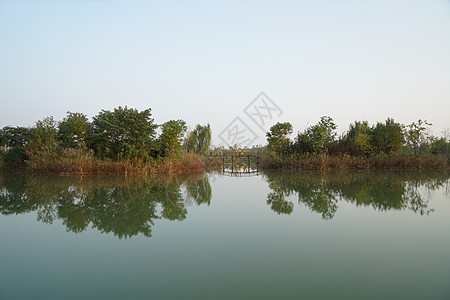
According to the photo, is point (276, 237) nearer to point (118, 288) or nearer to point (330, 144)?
point (118, 288)

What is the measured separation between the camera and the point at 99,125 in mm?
14992

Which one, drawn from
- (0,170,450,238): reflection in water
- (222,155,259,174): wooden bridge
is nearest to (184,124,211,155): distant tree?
(222,155,259,174): wooden bridge

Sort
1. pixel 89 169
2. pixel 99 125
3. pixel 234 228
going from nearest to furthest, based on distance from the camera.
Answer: pixel 234 228
pixel 89 169
pixel 99 125

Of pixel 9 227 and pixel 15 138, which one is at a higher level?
pixel 15 138

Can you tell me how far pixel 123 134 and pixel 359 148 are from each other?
47.7ft

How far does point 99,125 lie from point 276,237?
13.5 meters

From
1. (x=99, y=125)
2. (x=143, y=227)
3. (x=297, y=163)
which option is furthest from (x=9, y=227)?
(x=297, y=163)

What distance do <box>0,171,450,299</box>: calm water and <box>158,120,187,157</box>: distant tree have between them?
9.27 meters

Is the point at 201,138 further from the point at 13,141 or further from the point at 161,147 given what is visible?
the point at 13,141

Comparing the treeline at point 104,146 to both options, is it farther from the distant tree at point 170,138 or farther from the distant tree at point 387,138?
the distant tree at point 387,138

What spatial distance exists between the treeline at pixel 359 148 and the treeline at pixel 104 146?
6.65 meters

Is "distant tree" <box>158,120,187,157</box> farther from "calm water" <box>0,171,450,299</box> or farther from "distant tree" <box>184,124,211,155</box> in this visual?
"distant tree" <box>184,124,211,155</box>

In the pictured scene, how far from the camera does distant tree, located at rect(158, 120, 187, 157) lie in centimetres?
1553

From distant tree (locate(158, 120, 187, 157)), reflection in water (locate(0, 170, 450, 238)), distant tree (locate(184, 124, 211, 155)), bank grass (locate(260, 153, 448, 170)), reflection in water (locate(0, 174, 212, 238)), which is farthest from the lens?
distant tree (locate(184, 124, 211, 155))
